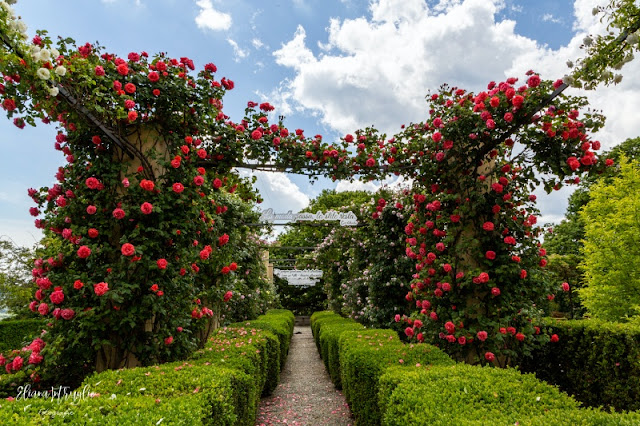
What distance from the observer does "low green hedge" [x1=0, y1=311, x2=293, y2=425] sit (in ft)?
5.73

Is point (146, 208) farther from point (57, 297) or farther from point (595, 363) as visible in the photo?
point (595, 363)

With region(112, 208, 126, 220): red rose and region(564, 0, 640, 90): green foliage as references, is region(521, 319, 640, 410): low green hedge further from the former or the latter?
region(112, 208, 126, 220): red rose

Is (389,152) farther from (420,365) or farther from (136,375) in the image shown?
(136,375)

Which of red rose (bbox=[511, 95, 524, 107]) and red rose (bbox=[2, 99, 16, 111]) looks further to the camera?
red rose (bbox=[511, 95, 524, 107])

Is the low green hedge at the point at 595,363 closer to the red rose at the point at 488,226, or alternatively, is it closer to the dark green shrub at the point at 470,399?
the red rose at the point at 488,226

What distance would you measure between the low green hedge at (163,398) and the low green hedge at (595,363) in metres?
3.46

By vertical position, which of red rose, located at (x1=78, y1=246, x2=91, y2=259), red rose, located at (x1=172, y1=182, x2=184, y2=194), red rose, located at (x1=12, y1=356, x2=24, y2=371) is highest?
red rose, located at (x1=172, y1=182, x2=184, y2=194)

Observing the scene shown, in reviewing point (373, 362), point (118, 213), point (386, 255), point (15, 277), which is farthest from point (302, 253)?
point (118, 213)

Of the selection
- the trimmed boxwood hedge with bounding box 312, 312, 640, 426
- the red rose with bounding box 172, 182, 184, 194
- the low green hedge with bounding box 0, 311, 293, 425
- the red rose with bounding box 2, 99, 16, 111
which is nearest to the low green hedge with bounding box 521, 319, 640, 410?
the trimmed boxwood hedge with bounding box 312, 312, 640, 426

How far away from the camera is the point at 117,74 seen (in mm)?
3414

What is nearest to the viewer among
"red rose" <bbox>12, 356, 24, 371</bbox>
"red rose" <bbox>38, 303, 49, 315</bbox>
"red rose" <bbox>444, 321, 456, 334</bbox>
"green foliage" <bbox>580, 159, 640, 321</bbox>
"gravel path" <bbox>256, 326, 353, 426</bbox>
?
"red rose" <bbox>12, 356, 24, 371</bbox>

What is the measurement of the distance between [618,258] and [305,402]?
9814 mm

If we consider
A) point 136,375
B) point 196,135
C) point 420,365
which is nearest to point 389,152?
point 196,135

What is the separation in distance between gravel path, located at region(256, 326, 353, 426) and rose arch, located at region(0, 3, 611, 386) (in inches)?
66.5
